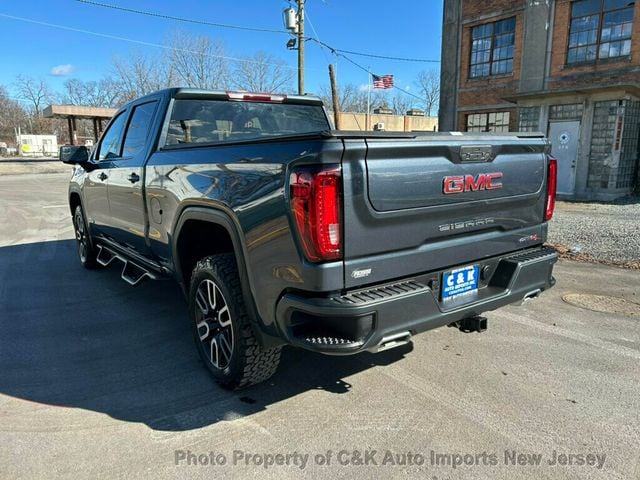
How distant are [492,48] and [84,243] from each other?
16.4 m

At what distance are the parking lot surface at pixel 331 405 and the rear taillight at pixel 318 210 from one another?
1.11m

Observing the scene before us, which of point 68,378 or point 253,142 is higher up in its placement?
point 253,142

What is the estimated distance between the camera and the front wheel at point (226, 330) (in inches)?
114

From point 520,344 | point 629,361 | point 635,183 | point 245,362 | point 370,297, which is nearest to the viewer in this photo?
point 370,297

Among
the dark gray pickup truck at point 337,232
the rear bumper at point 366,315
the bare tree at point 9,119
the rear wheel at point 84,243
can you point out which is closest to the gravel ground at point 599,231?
the dark gray pickup truck at point 337,232

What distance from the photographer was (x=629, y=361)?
357 centimetres

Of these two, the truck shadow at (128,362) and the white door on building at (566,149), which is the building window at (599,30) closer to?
the white door on building at (566,149)

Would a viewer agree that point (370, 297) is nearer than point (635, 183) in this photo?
Yes

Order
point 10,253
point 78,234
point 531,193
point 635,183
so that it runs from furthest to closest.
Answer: point 635,183, point 10,253, point 78,234, point 531,193

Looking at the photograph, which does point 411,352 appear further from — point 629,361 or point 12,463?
point 12,463

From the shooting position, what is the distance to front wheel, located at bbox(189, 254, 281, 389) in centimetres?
291

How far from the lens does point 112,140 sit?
17.2ft

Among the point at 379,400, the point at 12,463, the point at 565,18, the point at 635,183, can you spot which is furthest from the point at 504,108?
the point at 12,463

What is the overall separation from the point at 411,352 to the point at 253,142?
2.08m
